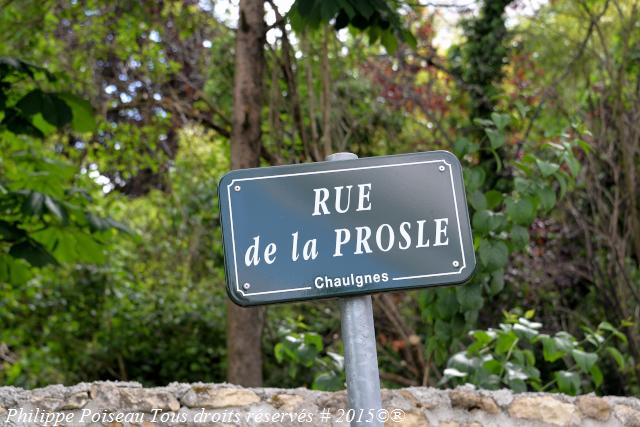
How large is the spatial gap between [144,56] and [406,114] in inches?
114

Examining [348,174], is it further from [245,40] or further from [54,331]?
[54,331]

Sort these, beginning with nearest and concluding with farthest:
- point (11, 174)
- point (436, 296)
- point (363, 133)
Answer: point (436, 296), point (11, 174), point (363, 133)

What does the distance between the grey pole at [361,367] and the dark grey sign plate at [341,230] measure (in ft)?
0.19

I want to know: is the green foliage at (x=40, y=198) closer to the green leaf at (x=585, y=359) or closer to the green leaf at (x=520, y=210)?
the green leaf at (x=520, y=210)

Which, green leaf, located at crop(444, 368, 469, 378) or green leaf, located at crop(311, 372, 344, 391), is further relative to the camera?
green leaf, located at crop(311, 372, 344, 391)

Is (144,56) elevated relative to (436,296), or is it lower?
elevated

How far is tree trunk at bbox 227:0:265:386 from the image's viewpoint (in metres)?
5.08

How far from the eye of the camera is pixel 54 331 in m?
7.89

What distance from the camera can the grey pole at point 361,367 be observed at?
154cm

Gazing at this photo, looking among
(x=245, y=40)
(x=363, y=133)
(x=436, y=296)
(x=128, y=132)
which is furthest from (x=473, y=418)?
(x=363, y=133)

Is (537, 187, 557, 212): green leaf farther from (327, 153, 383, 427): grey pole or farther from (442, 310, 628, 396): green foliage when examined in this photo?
(327, 153, 383, 427): grey pole

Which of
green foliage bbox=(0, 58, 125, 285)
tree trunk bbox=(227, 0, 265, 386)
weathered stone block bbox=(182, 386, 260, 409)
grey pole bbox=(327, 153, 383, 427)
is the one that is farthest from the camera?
tree trunk bbox=(227, 0, 265, 386)

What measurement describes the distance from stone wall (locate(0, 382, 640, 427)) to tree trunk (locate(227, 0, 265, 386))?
6.78 feet

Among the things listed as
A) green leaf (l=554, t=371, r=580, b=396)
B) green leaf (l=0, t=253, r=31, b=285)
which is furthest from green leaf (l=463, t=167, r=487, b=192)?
green leaf (l=0, t=253, r=31, b=285)
